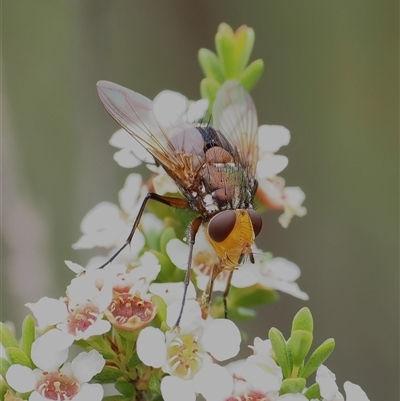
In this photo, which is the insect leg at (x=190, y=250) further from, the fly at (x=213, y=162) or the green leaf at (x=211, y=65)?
the green leaf at (x=211, y=65)

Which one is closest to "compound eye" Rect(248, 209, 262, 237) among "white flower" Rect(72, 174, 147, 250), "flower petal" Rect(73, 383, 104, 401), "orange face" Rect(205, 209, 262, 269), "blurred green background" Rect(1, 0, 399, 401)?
"orange face" Rect(205, 209, 262, 269)

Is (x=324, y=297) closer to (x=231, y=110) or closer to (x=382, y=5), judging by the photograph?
(x=382, y=5)

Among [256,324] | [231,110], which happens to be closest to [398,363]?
[256,324]

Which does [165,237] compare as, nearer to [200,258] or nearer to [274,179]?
[200,258]

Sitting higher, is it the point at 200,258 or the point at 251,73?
the point at 251,73

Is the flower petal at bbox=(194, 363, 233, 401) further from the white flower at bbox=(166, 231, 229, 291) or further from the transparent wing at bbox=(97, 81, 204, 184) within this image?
the transparent wing at bbox=(97, 81, 204, 184)

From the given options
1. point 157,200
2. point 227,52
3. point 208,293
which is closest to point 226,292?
point 208,293

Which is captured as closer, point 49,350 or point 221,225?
point 49,350
